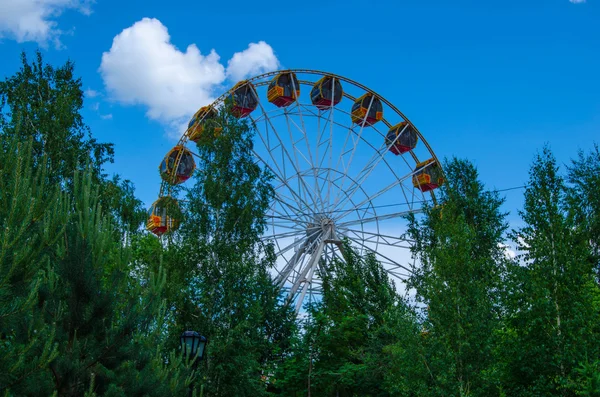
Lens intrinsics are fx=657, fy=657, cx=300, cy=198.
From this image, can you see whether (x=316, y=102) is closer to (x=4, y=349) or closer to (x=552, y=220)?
(x=552, y=220)

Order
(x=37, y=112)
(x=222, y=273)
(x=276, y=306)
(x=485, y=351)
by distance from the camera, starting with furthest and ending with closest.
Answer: (x=276, y=306) → (x=222, y=273) → (x=37, y=112) → (x=485, y=351)

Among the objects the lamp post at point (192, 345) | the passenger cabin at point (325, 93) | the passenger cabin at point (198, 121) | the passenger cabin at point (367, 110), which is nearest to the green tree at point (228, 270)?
the passenger cabin at point (198, 121)

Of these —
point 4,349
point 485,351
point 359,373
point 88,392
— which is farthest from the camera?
point 359,373

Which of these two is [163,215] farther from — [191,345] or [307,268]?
[191,345]

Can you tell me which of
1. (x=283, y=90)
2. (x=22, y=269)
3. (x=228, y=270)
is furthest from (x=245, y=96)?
(x=22, y=269)

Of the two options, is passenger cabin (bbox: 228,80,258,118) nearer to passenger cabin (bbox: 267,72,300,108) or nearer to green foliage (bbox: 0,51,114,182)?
passenger cabin (bbox: 267,72,300,108)

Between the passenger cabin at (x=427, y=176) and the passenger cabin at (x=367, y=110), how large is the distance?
10.3 ft

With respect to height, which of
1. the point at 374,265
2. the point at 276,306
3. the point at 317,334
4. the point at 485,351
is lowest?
the point at 485,351

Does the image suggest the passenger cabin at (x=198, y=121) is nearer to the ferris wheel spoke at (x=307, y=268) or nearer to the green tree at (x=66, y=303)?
the ferris wheel spoke at (x=307, y=268)

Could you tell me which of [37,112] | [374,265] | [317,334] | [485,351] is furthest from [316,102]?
[485,351]

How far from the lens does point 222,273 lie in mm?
20047

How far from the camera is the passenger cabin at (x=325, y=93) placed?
100 feet

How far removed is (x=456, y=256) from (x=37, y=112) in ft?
40.1

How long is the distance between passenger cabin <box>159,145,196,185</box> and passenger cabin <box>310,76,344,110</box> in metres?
6.47
